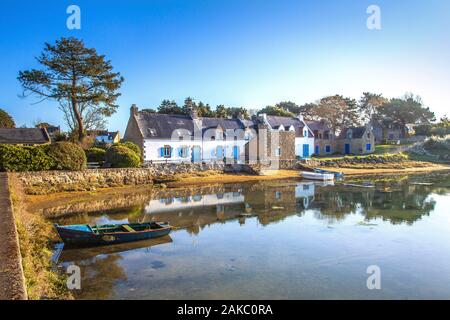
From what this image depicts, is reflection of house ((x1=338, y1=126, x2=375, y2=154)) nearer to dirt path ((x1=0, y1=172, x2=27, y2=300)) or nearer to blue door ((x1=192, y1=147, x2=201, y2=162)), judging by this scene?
blue door ((x1=192, y1=147, x2=201, y2=162))

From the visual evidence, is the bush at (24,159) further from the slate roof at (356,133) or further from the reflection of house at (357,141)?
the slate roof at (356,133)

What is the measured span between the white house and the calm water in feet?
93.8

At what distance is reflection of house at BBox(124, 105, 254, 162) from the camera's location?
1622 inches

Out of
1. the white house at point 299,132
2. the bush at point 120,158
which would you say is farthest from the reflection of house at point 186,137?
the bush at point 120,158

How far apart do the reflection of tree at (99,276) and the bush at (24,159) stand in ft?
57.3

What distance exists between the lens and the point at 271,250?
550 inches

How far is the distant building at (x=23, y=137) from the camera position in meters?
45.4

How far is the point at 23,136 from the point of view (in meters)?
47.4

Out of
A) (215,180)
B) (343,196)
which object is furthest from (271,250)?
(215,180)

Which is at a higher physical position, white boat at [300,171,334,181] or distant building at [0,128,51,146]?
distant building at [0,128,51,146]

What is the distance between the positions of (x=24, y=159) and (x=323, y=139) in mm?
46396

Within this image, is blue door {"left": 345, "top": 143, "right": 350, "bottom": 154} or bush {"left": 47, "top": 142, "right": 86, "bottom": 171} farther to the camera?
blue door {"left": 345, "top": 143, "right": 350, "bottom": 154}

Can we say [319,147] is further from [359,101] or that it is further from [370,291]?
[370,291]

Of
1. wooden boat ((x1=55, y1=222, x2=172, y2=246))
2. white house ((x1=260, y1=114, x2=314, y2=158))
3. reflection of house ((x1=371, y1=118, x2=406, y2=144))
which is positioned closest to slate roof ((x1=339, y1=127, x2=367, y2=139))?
white house ((x1=260, y1=114, x2=314, y2=158))
